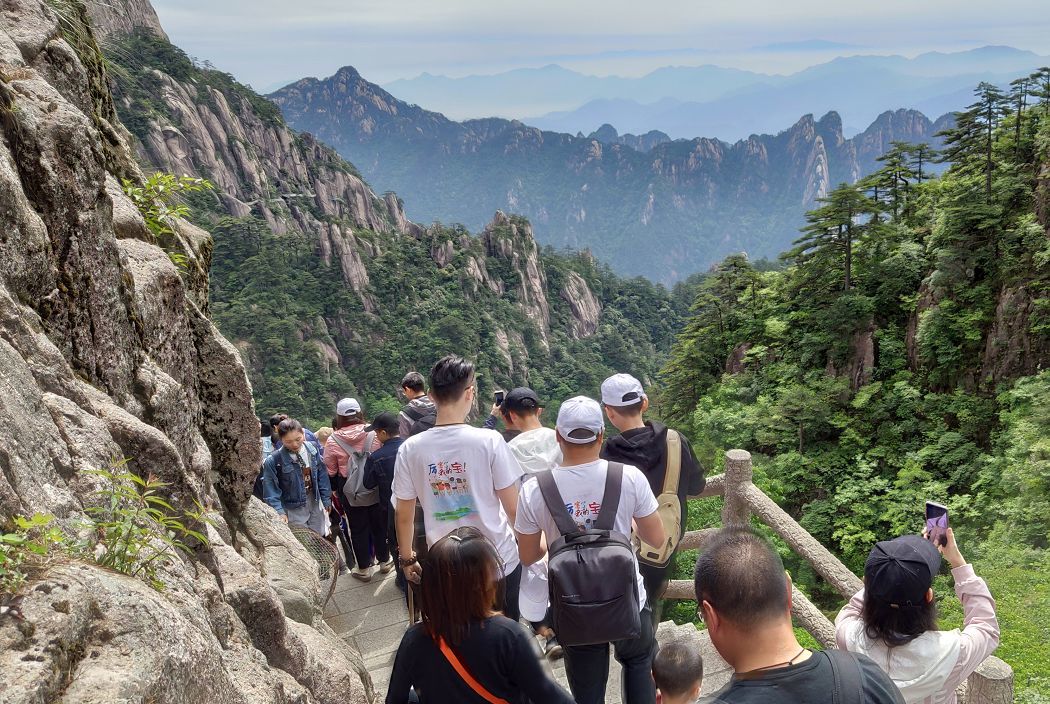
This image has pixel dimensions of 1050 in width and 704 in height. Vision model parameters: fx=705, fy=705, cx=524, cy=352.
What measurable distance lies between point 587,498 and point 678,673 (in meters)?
0.73

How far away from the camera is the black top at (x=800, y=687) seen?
1.59 meters

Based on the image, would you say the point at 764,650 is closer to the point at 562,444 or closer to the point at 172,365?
the point at 562,444

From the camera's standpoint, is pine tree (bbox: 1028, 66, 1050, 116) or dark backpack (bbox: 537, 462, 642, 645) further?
pine tree (bbox: 1028, 66, 1050, 116)

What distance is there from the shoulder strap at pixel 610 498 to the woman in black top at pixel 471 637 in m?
0.87

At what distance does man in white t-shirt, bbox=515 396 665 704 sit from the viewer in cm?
292

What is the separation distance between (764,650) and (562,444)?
4.63ft

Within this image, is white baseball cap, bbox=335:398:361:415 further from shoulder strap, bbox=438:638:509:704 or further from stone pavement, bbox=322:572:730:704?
shoulder strap, bbox=438:638:509:704

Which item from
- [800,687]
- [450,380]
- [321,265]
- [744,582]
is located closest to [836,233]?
[450,380]

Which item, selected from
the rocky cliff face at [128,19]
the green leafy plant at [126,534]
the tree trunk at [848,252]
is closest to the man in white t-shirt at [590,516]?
the green leafy plant at [126,534]

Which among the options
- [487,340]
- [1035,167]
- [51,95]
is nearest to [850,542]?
[1035,167]

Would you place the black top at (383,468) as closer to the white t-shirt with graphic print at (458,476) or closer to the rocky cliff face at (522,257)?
the white t-shirt with graphic print at (458,476)

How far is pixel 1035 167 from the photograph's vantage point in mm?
14656

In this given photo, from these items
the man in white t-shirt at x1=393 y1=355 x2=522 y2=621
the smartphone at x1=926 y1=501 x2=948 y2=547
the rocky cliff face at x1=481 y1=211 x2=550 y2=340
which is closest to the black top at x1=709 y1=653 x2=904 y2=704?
the smartphone at x1=926 y1=501 x2=948 y2=547

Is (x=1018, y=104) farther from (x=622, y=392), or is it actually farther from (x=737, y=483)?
(x=622, y=392)
